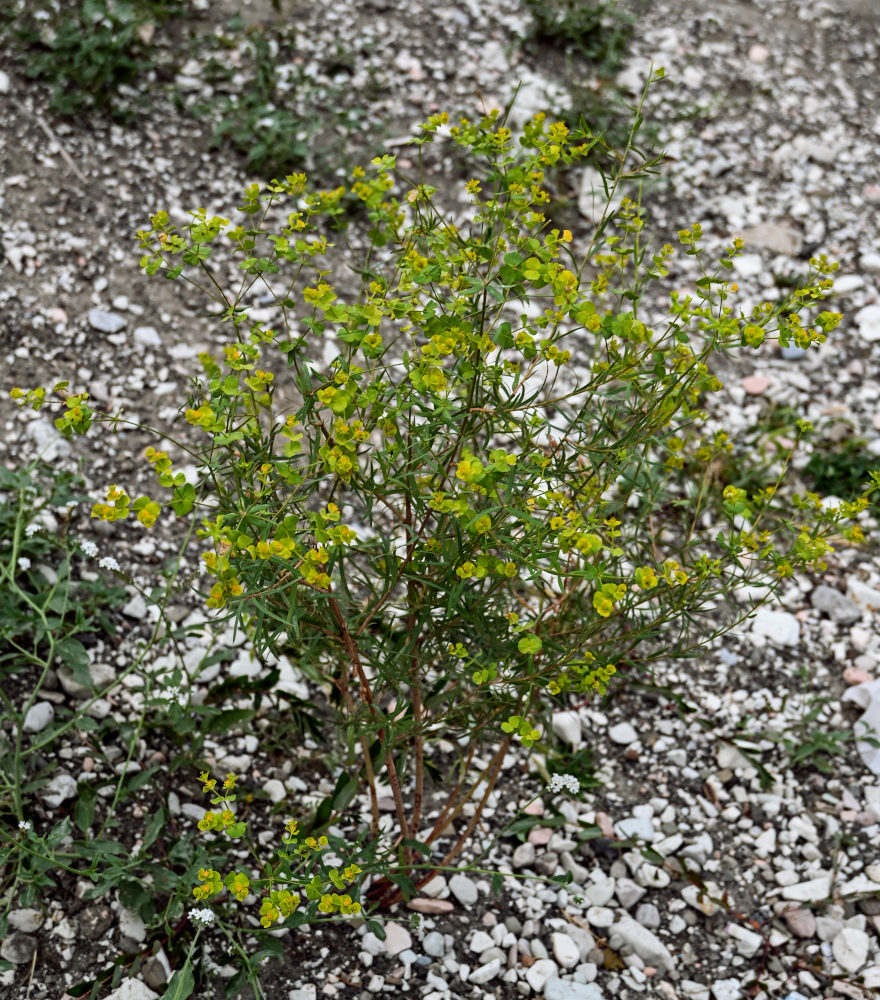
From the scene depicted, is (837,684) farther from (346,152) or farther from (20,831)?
(346,152)

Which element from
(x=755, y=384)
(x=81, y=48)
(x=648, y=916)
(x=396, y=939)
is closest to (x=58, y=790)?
(x=396, y=939)

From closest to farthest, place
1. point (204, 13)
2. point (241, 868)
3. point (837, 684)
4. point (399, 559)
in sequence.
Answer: point (399, 559), point (241, 868), point (837, 684), point (204, 13)

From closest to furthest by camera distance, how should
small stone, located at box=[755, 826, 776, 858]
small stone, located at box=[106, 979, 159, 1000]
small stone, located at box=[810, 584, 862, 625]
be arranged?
small stone, located at box=[106, 979, 159, 1000], small stone, located at box=[755, 826, 776, 858], small stone, located at box=[810, 584, 862, 625]

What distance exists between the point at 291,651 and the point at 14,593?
0.82 meters

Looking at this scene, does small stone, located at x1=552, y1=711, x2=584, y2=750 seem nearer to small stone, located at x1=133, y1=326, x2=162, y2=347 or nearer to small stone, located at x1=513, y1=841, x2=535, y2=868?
small stone, located at x1=513, y1=841, x2=535, y2=868

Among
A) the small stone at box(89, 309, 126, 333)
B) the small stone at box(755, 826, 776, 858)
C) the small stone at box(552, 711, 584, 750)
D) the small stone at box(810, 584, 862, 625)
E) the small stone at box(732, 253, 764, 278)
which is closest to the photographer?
the small stone at box(755, 826, 776, 858)

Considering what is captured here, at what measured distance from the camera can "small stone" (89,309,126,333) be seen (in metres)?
3.76

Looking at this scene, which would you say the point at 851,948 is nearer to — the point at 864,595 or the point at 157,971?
the point at 864,595

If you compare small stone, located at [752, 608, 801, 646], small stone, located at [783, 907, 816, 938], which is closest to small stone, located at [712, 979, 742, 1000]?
small stone, located at [783, 907, 816, 938]

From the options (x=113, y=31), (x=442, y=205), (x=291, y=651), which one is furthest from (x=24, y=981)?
(x=113, y=31)

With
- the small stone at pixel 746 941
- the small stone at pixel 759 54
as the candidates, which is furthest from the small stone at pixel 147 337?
the small stone at pixel 759 54

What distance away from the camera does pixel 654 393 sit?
210cm

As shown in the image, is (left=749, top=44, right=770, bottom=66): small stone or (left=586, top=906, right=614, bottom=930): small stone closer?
(left=586, top=906, right=614, bottom=930): small stone

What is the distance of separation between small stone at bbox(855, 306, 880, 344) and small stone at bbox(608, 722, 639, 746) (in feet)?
7.14
